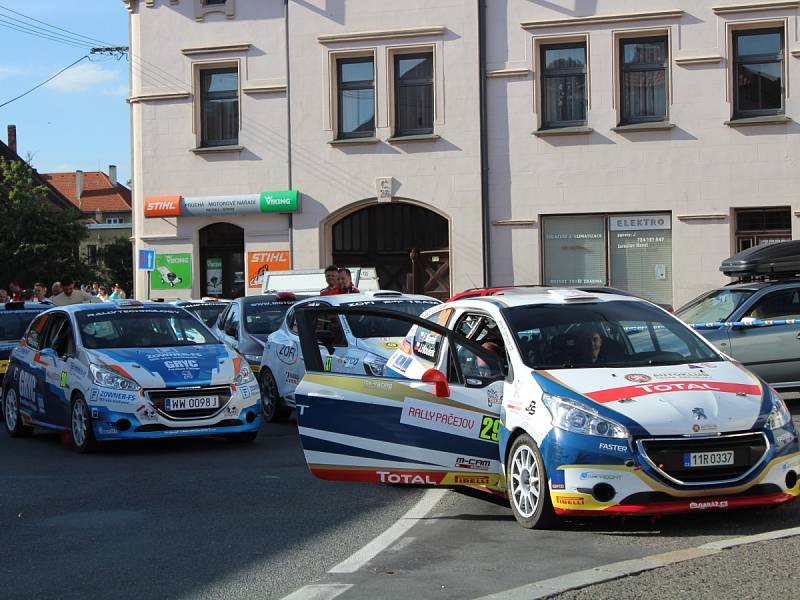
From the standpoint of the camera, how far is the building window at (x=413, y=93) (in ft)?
97.8

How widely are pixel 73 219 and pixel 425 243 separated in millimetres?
31551

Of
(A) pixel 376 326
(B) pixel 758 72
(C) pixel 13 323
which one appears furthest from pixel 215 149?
(A) pixel 376 326

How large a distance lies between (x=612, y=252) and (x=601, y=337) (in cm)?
1989

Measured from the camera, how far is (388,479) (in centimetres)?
864

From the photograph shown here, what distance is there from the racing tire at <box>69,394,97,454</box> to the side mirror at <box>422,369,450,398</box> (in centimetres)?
559

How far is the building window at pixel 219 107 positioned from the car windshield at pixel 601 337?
23063mm

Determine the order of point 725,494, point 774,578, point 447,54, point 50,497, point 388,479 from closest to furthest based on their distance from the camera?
1. point 774,578
2. point 725,494
3. point 388,479
4. point 50,497
5. point 447,54

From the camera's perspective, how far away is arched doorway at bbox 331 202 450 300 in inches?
1185

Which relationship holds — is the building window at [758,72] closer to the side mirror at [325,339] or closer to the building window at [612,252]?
the building window at [612,252]

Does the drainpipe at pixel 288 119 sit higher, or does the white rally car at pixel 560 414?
the drainpipe at pixel 288 119

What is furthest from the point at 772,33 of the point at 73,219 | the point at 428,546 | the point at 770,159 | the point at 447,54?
the point at 73,219

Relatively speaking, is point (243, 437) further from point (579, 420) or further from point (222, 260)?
point (222, 260)

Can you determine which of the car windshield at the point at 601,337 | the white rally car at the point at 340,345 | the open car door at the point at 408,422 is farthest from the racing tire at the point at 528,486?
the white rally car at the point at 340,345

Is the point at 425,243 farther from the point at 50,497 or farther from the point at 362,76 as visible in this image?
the point at 50,497
